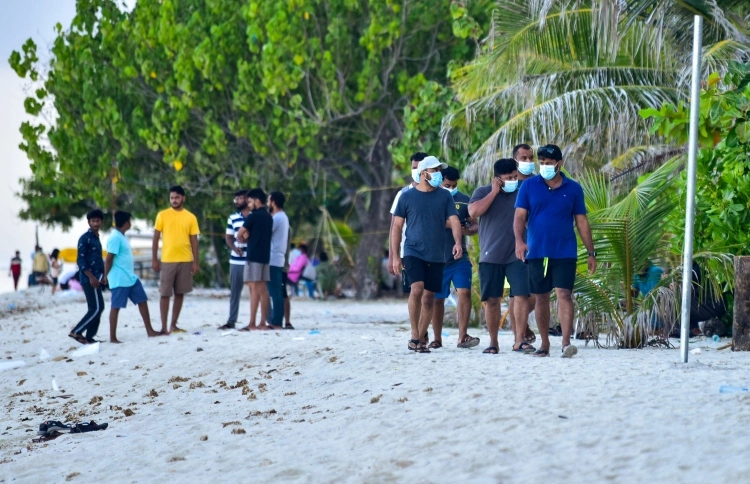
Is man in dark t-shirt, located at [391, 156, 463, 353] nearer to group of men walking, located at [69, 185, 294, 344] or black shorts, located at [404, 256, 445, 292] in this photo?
black shorts, located at [404, 256, 445, 292]

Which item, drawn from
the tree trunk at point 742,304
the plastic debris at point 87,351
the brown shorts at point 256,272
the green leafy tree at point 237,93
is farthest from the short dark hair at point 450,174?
the green leafy tree at point 237,93

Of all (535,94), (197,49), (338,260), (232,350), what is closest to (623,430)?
(232,350)

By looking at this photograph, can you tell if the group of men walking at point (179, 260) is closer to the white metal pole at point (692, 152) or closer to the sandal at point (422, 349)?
the sandal at point (422, 349)

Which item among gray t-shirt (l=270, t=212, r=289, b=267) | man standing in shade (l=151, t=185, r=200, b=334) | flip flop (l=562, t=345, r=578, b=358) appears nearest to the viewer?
flip flop (l=562, t=345, r=578, b=358)

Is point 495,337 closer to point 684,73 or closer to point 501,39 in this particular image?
point 684,73

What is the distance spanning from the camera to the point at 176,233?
1383cm

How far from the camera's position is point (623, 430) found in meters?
6.01

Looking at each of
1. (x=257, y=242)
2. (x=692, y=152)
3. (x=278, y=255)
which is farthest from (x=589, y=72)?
(x=692, y=152)

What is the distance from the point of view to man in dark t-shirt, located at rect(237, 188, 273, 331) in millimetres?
13438

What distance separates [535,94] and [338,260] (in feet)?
51.4

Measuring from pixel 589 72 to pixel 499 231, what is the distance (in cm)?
644

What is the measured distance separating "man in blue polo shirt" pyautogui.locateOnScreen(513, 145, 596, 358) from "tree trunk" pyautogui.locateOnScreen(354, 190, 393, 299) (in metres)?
19.3

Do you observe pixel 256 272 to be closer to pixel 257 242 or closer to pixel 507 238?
pixel 257 242

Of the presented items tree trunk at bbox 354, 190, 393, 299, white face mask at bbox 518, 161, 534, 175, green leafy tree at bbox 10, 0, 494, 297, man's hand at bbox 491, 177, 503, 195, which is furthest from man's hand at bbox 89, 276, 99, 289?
tree trunk at bbox 354, 190, 393, 299
